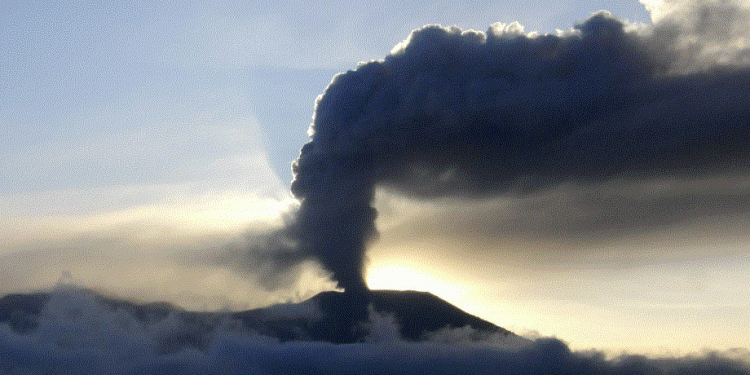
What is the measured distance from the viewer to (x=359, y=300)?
181m
